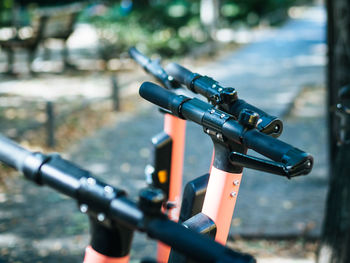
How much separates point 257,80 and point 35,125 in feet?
20.0

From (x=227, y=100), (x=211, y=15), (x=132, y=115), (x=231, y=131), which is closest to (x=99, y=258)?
(x=231, y=131)

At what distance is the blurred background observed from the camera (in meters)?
4.08

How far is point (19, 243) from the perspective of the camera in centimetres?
383

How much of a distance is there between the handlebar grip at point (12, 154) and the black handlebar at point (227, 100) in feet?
2.23

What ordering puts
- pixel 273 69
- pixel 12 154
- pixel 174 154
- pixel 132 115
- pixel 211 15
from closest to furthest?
pixel 12 154 → pixel 174 154 → pixel 132 115 → pixel 273 69 → pixel 211 15

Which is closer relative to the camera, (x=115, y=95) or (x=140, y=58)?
(x=140, y=58)

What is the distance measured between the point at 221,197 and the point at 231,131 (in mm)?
410

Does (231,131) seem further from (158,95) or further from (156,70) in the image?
(156,70)

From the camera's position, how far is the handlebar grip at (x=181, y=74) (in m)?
1.86

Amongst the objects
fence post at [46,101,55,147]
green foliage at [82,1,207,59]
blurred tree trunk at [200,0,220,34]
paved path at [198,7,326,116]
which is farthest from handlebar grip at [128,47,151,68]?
blurred tree trunk at [200,0,220,34]

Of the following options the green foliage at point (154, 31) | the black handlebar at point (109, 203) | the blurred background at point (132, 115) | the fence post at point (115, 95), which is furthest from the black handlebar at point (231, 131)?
the green foliage at point (154, 31)

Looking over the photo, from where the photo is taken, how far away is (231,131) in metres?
1.33

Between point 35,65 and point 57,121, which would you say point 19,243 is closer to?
point 57,121

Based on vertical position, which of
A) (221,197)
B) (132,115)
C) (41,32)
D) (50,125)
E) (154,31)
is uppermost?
(221,197)
